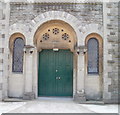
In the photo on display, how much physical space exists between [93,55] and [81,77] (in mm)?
1288

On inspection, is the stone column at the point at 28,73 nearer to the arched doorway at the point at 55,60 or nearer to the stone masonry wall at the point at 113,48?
the arched doorway at the point at 55,60

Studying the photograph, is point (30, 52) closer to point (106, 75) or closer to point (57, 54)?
point (57, 54)

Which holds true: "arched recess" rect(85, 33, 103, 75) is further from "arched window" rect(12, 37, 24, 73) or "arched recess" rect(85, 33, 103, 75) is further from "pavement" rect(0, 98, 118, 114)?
"arched window" rect(12, 37, 24, 73)

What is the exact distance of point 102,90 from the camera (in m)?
7.55

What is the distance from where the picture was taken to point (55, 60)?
8406 millimetres

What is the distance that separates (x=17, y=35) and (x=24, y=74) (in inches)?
76.9

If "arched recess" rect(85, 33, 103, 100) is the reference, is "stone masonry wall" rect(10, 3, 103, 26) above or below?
above

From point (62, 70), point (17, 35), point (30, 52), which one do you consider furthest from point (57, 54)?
point (17, 35)

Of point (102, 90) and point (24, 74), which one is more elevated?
point (24, 74)

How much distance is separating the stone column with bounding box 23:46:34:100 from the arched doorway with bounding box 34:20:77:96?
74 centimetres

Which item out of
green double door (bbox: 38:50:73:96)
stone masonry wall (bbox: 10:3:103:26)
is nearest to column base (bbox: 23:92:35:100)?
green double door (bbox: 38:50:73:96)

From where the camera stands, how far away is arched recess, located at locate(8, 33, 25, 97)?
25.5 ft

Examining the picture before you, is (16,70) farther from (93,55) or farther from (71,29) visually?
(93,55)

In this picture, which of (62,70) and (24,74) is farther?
(62,70)
